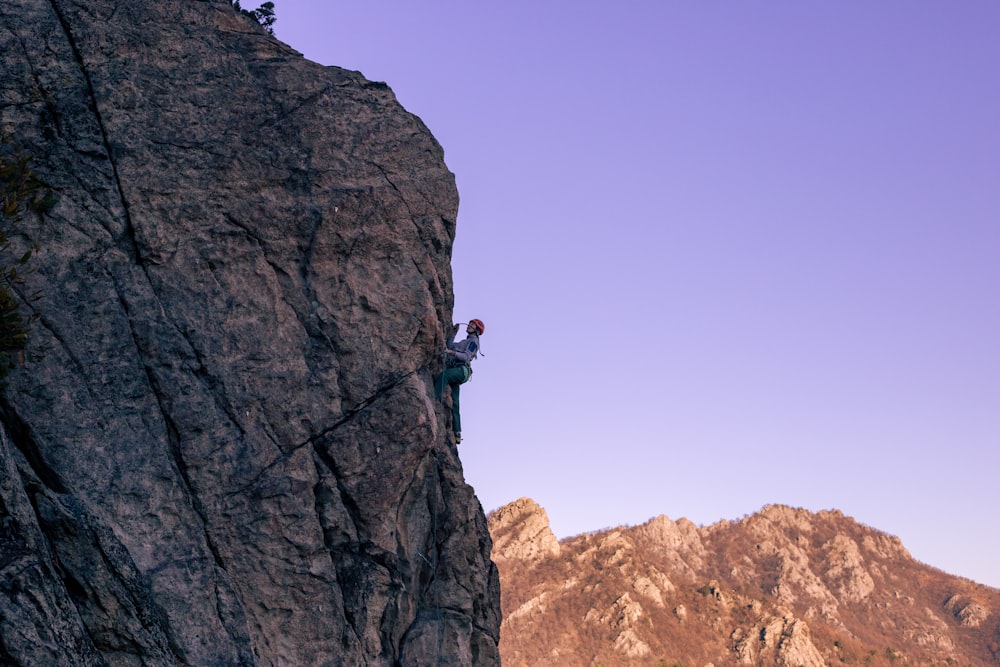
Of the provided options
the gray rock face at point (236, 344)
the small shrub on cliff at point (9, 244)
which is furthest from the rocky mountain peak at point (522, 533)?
the small shrub on cliff at point (9, 244)

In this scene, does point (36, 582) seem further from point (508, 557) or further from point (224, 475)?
point (508, 557)

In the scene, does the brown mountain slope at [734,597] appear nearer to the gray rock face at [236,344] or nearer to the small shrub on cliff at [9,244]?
the gray rock face at [236,344]

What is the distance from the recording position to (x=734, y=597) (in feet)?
308

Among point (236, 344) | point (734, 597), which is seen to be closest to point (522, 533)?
point (734, 597)

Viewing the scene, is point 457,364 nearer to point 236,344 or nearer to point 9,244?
point 236,344

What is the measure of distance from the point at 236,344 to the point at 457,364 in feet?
14.9

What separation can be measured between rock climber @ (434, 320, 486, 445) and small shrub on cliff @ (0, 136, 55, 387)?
7.17 m

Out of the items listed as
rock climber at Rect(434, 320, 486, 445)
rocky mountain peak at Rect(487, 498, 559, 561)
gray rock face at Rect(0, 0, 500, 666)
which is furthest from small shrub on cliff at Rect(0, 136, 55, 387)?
rocky mountain peak at Rect(487, 498, 559, 561)

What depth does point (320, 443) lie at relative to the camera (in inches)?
623

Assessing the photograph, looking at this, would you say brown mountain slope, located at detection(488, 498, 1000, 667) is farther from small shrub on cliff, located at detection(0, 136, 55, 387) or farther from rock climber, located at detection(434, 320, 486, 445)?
small shrub on cliff, located at detection(0, 136, 55, 387)

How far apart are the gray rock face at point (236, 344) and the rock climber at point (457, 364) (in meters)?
0.56

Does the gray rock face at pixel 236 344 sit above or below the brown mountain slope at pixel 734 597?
below

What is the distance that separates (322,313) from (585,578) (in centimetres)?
7931

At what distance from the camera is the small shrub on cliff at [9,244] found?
13.4 m
